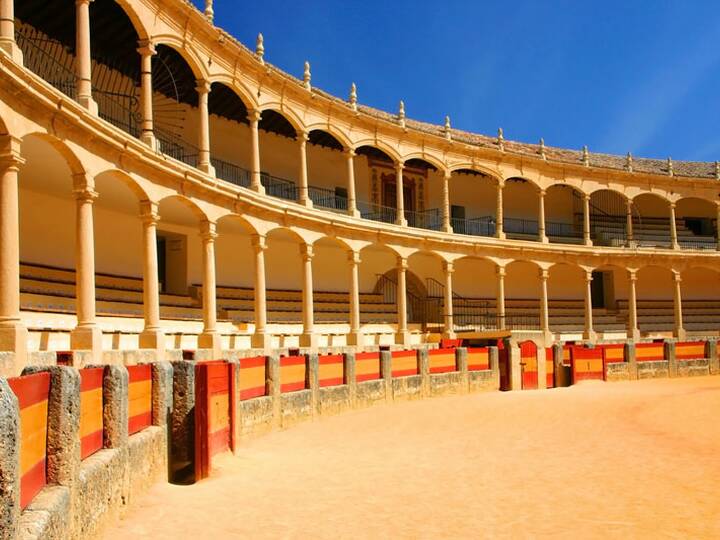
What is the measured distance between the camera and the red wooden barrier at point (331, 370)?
14.2 metres

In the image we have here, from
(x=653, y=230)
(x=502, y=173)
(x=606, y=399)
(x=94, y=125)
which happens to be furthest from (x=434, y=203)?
(x=94, y=125)

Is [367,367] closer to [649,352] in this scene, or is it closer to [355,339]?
[355,339]

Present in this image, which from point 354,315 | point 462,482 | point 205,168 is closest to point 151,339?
point 205,168

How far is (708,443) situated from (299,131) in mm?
15904

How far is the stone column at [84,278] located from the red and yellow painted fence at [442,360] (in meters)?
8.23

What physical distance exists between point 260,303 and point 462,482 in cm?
1292

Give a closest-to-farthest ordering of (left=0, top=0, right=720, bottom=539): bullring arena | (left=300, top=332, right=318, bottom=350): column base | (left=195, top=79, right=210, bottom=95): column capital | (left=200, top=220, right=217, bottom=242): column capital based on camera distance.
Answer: (left=0, top=0, right=720, bottom=539): bullring arena
(left=200, top=220, right=217, bottom=242): column capital
(left=195, top=79, right=210, bottom=95): column capital
(left=300, top=332, right=318, bottom=350): column base

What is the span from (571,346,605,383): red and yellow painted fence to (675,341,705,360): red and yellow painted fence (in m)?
4.12

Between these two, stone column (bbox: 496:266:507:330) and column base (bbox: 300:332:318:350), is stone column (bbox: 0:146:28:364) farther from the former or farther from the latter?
stone column (bbox: 496:266:507:330)

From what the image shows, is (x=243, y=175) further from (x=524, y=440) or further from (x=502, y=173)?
(x=524, y=440)

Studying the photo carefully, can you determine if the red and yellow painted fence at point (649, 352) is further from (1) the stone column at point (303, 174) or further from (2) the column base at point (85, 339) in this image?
(2) the column base at point (85, 339)

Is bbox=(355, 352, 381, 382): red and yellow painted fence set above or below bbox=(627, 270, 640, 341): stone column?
below

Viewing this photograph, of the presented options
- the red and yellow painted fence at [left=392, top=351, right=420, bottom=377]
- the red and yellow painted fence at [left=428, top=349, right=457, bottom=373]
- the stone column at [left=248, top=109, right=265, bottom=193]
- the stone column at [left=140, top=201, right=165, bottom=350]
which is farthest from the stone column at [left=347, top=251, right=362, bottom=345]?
the stone column at [left=140, top=201, right=165, bottom=350]

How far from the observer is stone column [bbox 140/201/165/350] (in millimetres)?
15039
